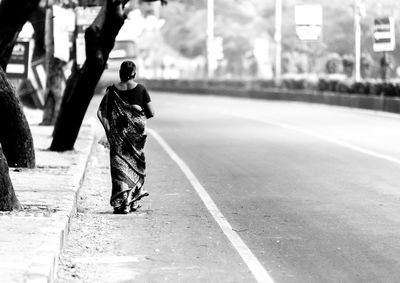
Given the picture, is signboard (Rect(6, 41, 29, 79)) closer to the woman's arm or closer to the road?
the road

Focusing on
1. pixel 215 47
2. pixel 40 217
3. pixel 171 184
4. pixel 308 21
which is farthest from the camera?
pixel 215 47

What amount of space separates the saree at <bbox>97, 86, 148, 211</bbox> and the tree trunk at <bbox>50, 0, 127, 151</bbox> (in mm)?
6222

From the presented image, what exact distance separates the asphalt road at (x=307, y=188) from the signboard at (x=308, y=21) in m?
11.7

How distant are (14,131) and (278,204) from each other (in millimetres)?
4963

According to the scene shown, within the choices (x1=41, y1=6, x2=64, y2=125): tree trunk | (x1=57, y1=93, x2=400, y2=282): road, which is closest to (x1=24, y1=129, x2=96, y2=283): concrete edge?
(x1=57, y1=93, x2=400, y2=282): road

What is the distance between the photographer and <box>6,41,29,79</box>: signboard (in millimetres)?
27062

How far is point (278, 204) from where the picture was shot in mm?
14781

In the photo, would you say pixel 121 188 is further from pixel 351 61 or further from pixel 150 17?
pixel 150 17

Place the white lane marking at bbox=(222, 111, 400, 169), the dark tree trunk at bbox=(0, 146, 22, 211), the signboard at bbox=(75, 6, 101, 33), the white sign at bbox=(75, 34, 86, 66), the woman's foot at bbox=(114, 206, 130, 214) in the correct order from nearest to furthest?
the dark tree trunk at bbox=(0, 146, 22, 211) → the woman's foot at bbox=(114, 206, 130, 214) → the white lane marking at bbox=(222, 111, 400, 169) → the white sign at bbox=(75, 34, 86, 66) → the signboard at bbox=(75, 6, 101, 33)

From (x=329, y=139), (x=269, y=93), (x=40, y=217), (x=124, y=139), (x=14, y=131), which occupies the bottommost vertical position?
(x=269, y=93)

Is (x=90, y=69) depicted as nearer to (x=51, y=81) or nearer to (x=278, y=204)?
(x=278, y=204)

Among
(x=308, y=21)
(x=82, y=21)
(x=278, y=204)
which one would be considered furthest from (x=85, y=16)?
(x=308, y=21)

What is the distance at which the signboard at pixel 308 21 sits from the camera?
45.7 m

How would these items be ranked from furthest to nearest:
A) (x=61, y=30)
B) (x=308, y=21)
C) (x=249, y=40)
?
(x=249, y=40) → (x=308, y=21) → (x=61, y=30)
